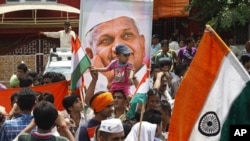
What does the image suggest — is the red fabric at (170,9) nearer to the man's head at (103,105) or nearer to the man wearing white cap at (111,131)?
the man's head at (103,105)

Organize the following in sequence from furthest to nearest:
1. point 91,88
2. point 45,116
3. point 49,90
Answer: point 49,90 < point 91,88 < point 45,116

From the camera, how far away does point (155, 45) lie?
58.4ft

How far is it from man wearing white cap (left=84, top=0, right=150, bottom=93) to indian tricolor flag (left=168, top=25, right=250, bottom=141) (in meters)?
4.24

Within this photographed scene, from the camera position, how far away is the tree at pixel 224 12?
18.7 metres

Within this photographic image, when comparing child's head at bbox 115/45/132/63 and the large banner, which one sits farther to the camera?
the large banner

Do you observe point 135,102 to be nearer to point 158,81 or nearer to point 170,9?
point 158,81

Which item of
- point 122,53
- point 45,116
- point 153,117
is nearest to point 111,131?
point 45,116

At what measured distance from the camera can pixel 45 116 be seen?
6.42m

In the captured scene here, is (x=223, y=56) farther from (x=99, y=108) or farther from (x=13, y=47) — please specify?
(x=13, y=47)

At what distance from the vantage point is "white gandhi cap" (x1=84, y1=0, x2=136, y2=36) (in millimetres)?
10438

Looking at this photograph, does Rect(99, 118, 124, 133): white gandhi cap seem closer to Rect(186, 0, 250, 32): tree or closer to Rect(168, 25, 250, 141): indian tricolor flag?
Rect(168, 25, 250, 141): indian tricolor flag

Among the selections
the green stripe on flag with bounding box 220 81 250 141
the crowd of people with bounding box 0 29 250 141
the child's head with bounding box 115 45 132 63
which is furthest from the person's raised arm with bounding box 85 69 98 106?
the green stripe on flag with bounding box 220 81 250 141

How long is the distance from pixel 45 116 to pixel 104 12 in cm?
420

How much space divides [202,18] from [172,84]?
9.67m
